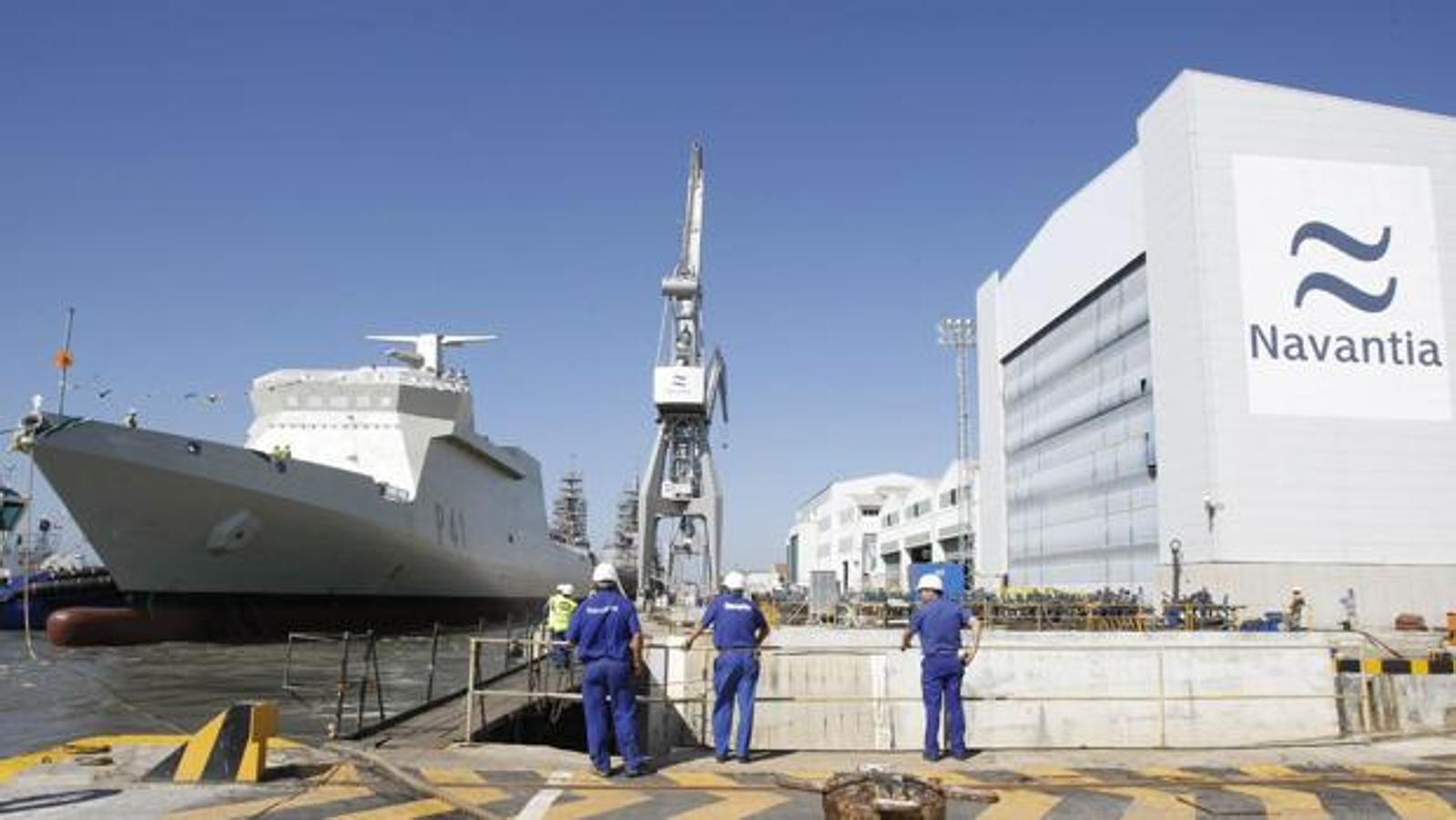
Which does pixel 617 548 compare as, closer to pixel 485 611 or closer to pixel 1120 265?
pixel 485 611

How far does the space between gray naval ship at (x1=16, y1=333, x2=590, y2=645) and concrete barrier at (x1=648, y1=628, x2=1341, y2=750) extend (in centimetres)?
1509

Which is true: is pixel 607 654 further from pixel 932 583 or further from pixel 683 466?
pixel 683 466

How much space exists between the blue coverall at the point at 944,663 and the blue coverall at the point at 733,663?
1.27 metres

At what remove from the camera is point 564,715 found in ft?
46.1

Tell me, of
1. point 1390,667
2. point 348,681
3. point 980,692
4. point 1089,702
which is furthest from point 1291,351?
point 348,681

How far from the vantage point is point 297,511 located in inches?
1034

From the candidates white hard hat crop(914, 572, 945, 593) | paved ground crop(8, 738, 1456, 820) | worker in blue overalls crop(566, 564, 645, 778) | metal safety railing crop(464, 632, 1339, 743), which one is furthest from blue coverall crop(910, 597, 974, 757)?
worker in blue overalls crop(566, 564, 645, 778)

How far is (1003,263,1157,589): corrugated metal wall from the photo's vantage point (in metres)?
30.8

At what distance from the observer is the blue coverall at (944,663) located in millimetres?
8375

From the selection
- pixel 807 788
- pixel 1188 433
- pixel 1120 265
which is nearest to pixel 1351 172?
pixel 1120 265

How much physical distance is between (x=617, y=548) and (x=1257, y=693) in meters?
74.1

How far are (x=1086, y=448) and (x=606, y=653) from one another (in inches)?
1173

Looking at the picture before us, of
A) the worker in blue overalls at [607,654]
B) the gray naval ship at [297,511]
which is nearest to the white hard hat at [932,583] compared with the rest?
the worker in blue overalls at [607,654]

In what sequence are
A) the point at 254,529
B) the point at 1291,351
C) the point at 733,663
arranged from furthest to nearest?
the point at 1291,351 < the point at 254,529 < the point at 733,663
